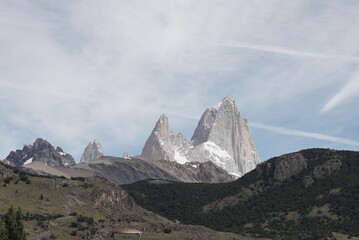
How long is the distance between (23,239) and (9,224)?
14.0ft

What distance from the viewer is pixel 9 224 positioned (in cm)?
12825

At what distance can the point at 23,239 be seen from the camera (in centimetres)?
12925
